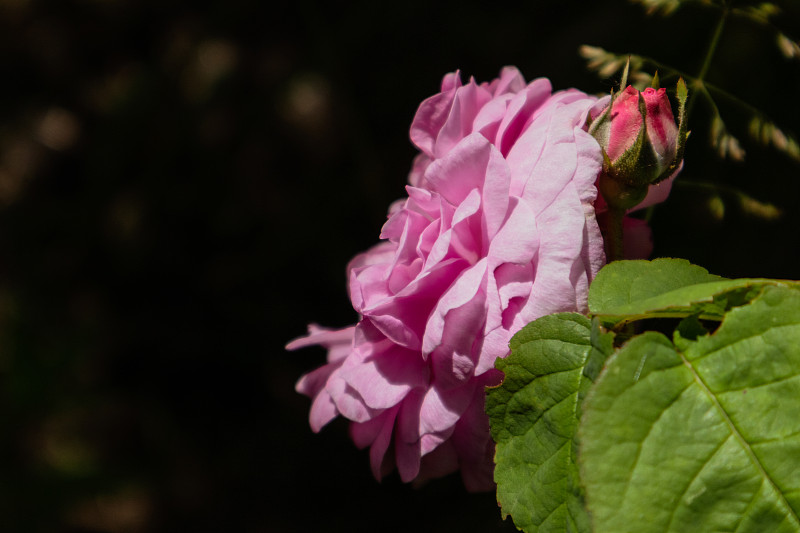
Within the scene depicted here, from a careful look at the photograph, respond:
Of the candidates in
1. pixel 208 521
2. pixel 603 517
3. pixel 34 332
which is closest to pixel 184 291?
pixel 34 332

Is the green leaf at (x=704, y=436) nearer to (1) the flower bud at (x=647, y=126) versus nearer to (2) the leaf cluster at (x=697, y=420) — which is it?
Result: (2) the leaf cluster at (x=697, y=420)

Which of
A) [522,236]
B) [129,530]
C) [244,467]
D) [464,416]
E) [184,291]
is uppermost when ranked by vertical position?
[522,236]

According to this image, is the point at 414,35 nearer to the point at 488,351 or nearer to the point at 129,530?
the point at 488,351

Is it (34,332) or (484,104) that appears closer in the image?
(484,104)

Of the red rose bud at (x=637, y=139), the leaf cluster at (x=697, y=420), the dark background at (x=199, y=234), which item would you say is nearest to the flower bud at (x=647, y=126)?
the red rose bud at (x=637, y=139)

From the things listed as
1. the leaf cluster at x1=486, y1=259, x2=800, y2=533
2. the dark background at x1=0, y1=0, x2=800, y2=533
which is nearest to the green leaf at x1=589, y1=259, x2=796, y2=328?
the leaf cluster at x1=486, y1=259, x2=800, y2=533

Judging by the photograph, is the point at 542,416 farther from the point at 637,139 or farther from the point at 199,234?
the point at 199,234

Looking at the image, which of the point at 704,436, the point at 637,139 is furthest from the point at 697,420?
the point at 637,139
